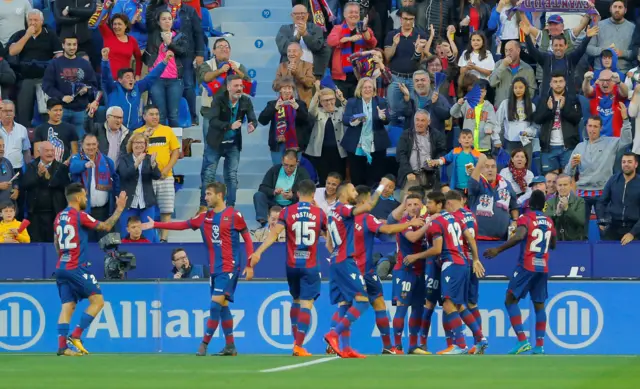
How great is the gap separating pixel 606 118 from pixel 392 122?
3391 mm

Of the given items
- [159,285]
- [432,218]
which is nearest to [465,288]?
[432,218]

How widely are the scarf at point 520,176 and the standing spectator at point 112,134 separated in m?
5.94

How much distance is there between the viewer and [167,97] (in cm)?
2339

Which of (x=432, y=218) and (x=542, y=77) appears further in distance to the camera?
(x=542, y=77)

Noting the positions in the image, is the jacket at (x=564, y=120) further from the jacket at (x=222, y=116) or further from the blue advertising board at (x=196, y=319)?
the jacket at (x=222, y=116)

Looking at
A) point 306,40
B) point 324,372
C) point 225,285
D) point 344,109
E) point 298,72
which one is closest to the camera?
point 324,372

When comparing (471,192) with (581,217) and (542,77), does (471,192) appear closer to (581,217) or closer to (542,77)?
(581,217)

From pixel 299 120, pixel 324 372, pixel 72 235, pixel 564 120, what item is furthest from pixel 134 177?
pixel 324 372

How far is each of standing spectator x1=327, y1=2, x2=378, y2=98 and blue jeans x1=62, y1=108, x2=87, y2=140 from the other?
417 cm

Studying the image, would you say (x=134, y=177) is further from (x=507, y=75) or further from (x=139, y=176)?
(x=507, y=75)

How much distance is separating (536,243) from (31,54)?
9721 millimetres

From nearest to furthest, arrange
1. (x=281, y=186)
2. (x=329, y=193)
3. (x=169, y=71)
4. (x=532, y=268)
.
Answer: (x=532, y=268) < (x=329, y=193) < (x=281, y=186) < (x=169, y=71)

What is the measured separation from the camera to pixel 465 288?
18406 mm

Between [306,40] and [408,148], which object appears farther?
[306,40]
